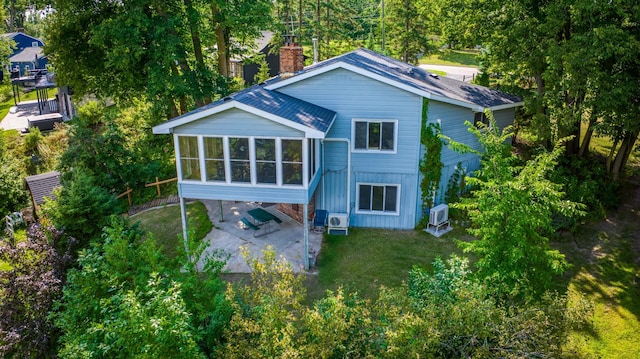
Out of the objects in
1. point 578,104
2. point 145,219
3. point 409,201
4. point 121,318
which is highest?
point 578,104

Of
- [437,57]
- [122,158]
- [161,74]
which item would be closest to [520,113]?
[161,74]

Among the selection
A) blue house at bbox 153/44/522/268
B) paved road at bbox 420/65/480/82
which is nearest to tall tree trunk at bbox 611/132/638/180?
blue house at bbox 153/44/522/268

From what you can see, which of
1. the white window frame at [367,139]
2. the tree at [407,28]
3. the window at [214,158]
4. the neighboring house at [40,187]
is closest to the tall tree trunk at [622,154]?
the white window frame at [367,139]

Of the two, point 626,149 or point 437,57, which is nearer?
point 626,149

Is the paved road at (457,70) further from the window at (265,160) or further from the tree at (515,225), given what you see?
the tree at (515,225)

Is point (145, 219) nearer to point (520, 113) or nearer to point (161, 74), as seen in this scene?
point (161, 74)

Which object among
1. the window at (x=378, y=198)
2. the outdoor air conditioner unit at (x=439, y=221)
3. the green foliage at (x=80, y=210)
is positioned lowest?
the outdoor air conditioner unit at (x=439, y=221)

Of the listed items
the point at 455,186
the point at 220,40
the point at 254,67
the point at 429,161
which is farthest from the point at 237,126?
the point at 254,67
